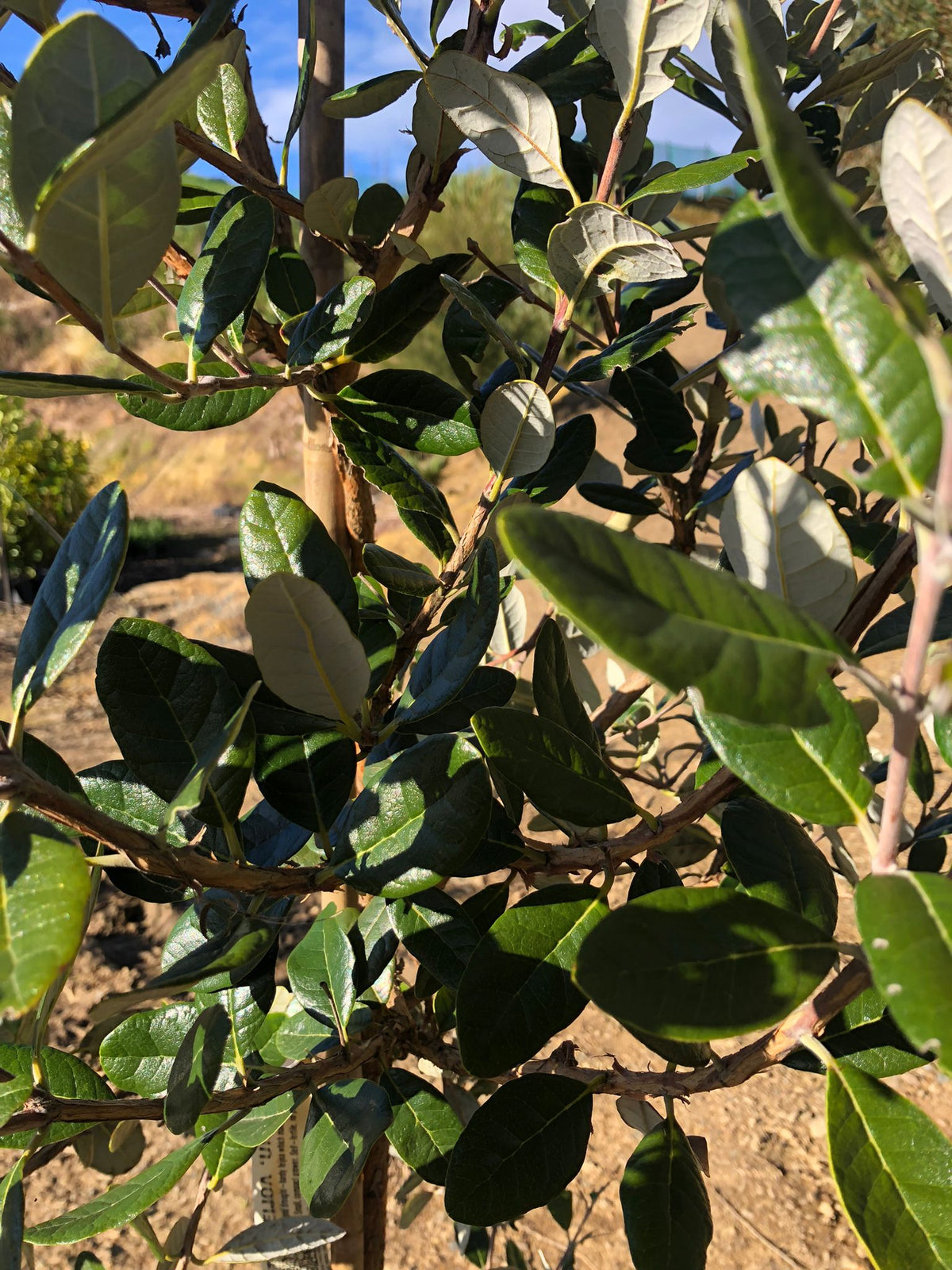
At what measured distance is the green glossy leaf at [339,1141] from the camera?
0.70m

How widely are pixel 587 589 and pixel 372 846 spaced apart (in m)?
0.29

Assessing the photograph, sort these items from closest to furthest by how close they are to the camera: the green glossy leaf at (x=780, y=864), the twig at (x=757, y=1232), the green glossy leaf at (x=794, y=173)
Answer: the green glossy leaf at (x=794, y=173) < the green glossy leaf at (x=780, y=864) < the twig at (x=757, y=1232)

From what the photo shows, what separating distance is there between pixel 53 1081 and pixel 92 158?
0.67 metres

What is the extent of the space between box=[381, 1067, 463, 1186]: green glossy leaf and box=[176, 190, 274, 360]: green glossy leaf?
0.65 meters

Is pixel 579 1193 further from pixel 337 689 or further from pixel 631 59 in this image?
pixel 631 59

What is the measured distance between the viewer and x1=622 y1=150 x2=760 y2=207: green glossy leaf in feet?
2.01

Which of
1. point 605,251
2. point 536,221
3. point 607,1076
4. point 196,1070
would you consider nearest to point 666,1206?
point 607,1076

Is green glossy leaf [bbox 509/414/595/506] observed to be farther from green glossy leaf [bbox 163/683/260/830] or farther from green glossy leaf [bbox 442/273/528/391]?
green glossy leaf [bbox 163/683/260/830]

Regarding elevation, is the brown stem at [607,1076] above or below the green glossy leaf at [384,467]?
below

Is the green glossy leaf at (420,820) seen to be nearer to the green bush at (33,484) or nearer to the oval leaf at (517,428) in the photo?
the oval leaf at (517,428)

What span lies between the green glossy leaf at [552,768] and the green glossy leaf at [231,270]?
350mm

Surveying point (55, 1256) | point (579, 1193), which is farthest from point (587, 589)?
point (55, 1256)

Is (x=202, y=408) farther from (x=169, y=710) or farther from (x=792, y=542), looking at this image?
(x=792, y=542)

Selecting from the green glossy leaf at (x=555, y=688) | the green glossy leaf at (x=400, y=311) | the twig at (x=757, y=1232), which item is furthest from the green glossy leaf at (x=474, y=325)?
the twig at (x=757, y=1232)
